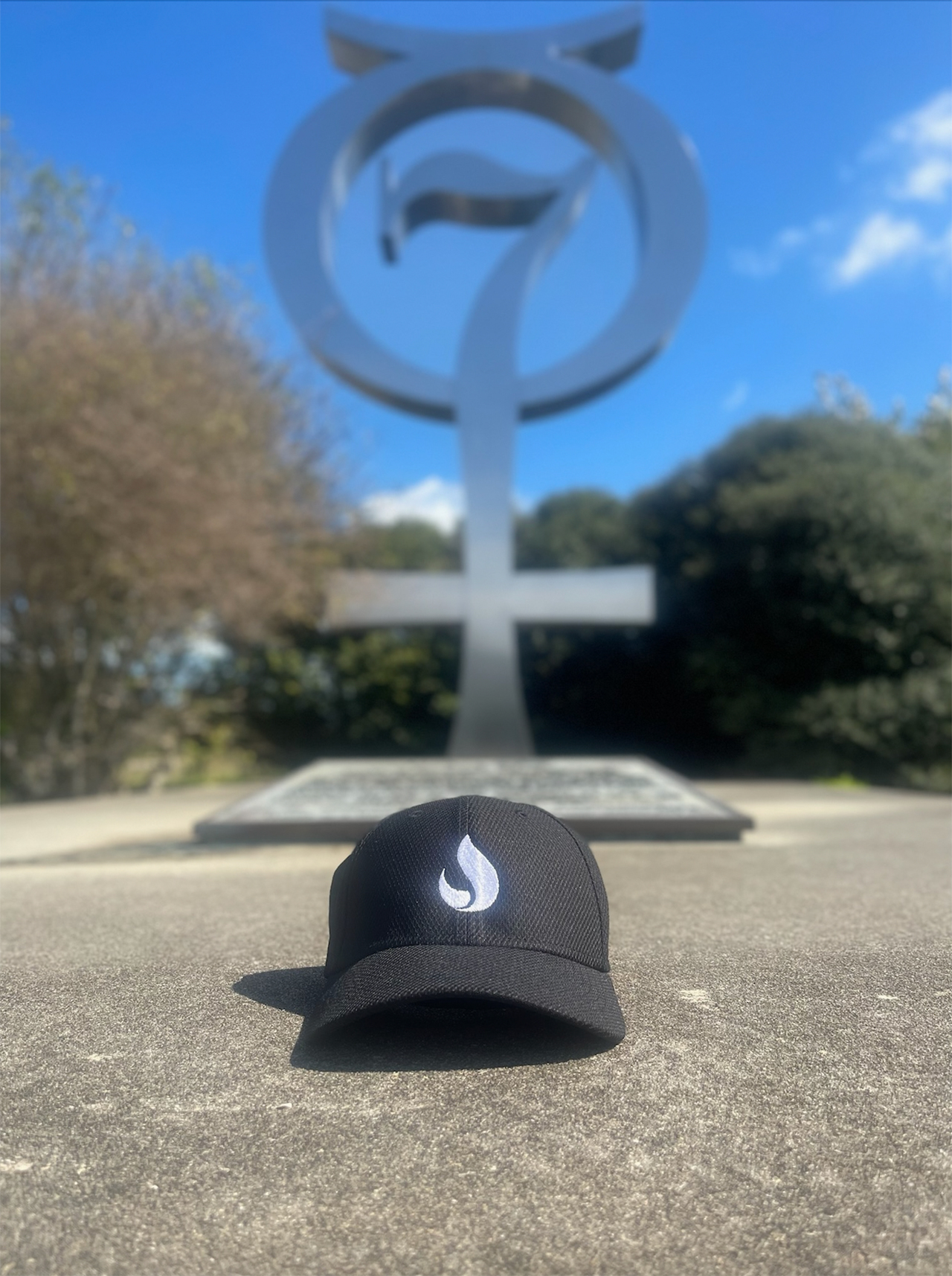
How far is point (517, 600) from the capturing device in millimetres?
9438

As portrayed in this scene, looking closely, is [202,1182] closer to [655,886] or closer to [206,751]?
[655,886]

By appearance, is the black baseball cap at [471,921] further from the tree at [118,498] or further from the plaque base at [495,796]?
the tree at [118,498]

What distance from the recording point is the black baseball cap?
1332 mm

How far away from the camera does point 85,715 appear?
835 centimetres

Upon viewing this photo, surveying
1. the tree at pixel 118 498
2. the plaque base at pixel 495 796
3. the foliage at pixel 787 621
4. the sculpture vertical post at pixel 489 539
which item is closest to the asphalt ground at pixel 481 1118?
the plaque base at pixel 495 796

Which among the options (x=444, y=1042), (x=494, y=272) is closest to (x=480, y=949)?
(x=444, y=1042)

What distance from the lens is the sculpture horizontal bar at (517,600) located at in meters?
9.39

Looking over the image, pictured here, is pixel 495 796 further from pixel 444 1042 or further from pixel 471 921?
pixel 471 921

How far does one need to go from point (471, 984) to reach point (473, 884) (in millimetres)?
179

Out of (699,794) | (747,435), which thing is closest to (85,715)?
(699,794)

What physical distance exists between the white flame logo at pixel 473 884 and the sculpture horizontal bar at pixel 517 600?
7.96m

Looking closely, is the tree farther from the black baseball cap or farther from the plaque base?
the black baseball cap

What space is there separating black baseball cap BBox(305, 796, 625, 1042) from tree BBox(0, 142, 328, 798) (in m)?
6.24

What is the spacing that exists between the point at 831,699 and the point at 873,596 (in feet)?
4.06
